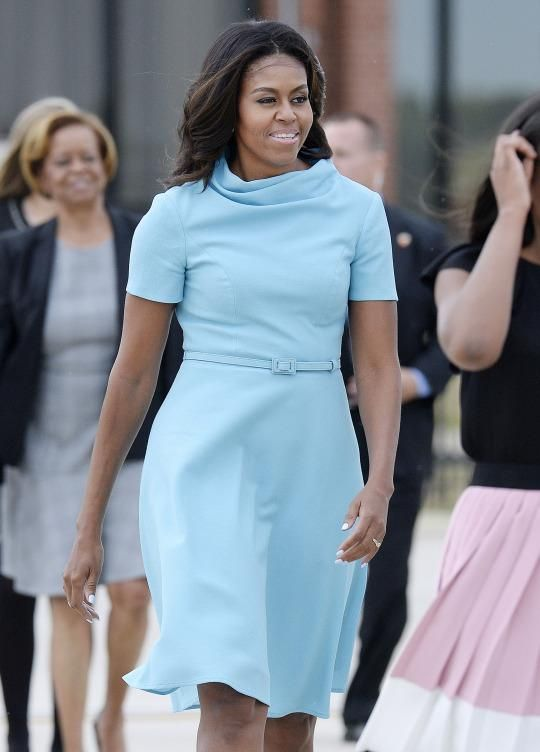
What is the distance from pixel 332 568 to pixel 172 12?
996 cm

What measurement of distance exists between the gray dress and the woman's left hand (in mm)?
1878

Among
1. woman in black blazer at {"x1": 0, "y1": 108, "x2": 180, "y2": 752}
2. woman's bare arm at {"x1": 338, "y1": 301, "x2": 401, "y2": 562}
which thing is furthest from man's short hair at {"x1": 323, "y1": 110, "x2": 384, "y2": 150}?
woman's bare arm at {"x1": 338, "y1": 301, "x2": 401, "y2": 562}

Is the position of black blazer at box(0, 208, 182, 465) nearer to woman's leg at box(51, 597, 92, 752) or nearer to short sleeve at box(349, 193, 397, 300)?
woman's leg at box(51, 597, 92, 752)

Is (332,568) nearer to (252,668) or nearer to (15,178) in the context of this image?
(252,668)

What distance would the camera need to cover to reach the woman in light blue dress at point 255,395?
11.6 feet

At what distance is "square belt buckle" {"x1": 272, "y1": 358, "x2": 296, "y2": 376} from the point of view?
360 centimetres

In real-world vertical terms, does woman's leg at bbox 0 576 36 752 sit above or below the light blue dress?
below

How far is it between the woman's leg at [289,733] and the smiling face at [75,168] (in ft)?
7.21

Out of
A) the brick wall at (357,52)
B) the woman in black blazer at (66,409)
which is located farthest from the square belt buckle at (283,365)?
the brick wall at (357,52)

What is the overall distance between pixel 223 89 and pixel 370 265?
18.3 inches

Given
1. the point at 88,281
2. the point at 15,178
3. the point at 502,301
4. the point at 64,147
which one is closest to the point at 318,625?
the point at 502,301

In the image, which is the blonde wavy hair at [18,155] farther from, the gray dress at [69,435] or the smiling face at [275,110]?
the smiling face at [275,110]

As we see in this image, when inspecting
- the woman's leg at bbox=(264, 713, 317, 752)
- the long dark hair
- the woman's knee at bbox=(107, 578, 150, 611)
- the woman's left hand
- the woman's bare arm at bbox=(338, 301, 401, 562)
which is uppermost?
the long dark hair

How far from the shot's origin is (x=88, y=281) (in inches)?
213
